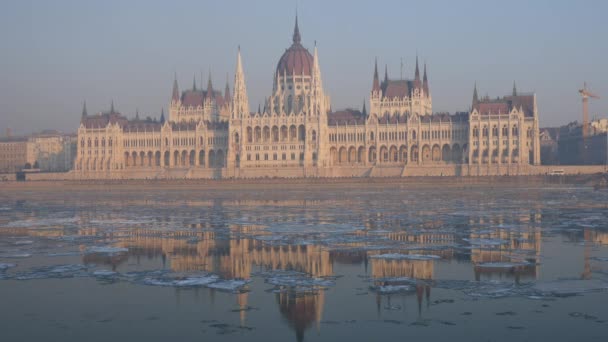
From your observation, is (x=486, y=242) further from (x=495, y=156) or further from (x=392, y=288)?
(x=495, y=156)

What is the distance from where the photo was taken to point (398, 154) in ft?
417

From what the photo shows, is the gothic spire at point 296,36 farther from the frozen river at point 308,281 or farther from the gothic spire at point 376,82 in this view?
the frozen river at point 308,281

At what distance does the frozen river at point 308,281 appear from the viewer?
16625 mm

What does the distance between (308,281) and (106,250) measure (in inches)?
427

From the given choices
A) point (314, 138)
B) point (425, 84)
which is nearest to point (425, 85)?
point (425, 84)

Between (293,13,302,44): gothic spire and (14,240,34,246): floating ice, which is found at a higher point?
(293,13,302,44): gothic spire

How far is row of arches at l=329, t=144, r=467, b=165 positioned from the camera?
124 meters

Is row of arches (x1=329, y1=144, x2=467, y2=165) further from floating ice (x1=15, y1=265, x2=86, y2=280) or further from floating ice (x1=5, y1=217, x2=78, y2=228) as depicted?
floating ice (x1=15, y1=265, x2=86, y2=280)

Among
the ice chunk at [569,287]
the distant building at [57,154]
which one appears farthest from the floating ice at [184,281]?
the distant building at [57,154]

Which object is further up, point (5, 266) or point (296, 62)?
point (296, 62)

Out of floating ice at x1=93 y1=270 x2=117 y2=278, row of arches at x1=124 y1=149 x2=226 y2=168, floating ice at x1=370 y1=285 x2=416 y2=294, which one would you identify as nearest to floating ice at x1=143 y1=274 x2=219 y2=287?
floating ice at x1=93 y1=270 x2=117 y2=278

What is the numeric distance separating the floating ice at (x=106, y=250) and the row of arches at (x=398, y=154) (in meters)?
97.1

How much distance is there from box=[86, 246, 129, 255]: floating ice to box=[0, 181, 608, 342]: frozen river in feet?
0.26

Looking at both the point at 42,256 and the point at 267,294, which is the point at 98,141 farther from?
the point at 267,294
